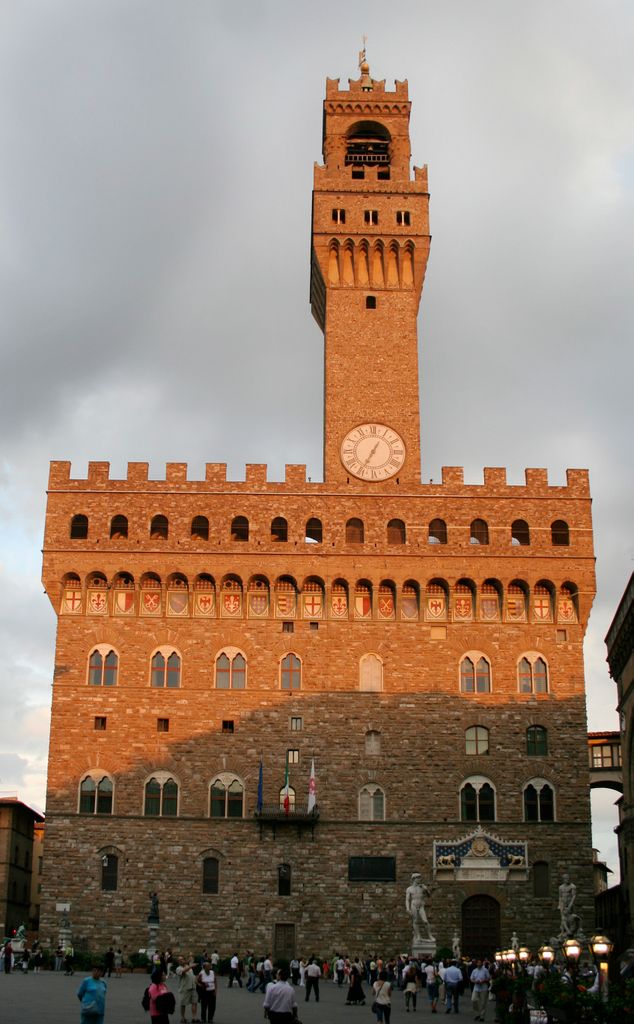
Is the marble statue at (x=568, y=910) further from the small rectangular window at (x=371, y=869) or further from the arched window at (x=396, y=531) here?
the arched window at (x=396, y=531)

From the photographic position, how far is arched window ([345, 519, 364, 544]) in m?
48.6

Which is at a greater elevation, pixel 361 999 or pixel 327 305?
pixel 327 305

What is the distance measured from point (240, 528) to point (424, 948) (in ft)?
56.4

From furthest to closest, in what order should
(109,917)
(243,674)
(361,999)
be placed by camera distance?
(243,674) < (109,917) < (361,999)

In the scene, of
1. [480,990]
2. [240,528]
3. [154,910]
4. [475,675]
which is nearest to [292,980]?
[154,910]

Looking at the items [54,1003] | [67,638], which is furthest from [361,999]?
[67,638]

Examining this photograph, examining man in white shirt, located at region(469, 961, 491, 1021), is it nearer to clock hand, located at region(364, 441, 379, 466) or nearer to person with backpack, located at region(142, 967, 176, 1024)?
person with backpack, located at region(142, 967, 176, 1024)

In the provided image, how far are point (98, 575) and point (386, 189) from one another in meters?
21.4

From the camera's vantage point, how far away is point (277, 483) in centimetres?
4891

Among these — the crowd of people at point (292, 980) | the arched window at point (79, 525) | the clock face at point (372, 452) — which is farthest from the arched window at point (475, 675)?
the arched window at point (79, 525)

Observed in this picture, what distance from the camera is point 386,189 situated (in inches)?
2140

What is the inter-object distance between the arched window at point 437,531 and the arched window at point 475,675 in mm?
4810

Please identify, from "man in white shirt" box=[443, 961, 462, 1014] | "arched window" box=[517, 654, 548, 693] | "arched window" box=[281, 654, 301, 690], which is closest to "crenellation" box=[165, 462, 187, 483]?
"arched window" box=[281, 654, 301, 690]

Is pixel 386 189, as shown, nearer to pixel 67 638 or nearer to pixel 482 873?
pixel 67 638
